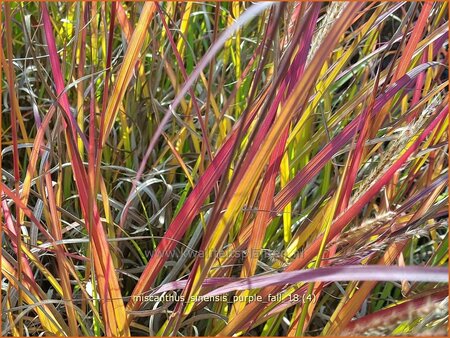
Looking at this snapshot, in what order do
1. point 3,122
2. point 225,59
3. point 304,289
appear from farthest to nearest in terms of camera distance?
point 3,122 → point 225,59 → point 304,289

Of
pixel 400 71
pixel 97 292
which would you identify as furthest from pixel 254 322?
pixel 400 71

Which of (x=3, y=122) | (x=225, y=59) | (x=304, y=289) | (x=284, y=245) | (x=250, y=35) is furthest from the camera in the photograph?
(x=250, y=35)

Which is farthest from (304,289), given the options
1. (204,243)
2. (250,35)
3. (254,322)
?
(250,35)

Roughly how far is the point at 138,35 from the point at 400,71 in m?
0.28

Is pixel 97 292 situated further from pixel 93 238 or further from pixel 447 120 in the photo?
pixel 447 120

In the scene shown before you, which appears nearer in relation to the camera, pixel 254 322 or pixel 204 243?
pixel 204 243

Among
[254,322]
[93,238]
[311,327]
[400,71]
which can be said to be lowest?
[311,327]

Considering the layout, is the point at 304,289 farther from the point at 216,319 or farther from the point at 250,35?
the point at 250,35

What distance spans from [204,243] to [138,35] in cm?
20

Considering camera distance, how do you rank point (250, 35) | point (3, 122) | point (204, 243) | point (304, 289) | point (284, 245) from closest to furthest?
point (204, 243) < point (304, 289) < point (284, 245) < point (3, 122) < point (250, 35)

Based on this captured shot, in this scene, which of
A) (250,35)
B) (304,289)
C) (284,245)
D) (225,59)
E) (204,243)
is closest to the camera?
(204,243)

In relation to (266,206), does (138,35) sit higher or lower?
higher

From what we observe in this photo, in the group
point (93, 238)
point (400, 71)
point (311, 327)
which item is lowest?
point (311, 327)

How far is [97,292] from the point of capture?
67 cm
